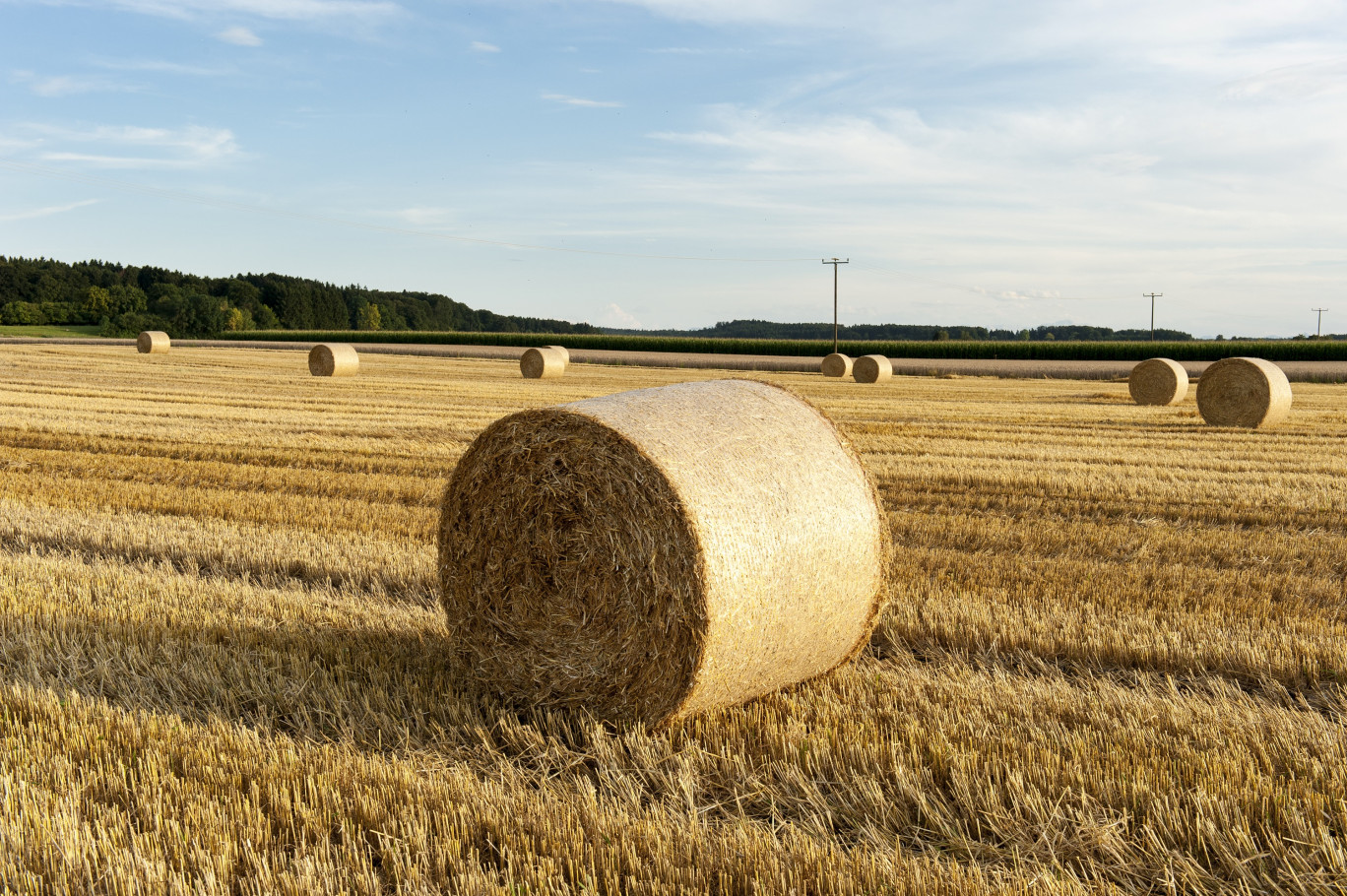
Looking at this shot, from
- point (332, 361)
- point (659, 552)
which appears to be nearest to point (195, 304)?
point (332, 361)

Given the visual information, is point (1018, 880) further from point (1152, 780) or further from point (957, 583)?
point (957, 583)

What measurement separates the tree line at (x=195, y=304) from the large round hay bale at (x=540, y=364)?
211 ft

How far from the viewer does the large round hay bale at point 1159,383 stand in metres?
24.5

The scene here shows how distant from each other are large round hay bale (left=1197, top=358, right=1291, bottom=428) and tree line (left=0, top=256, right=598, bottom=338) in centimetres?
8408

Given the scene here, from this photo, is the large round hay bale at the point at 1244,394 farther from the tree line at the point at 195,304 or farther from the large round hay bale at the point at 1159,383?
the tree line at the point at 195,304

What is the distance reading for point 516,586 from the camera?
516 centimetres

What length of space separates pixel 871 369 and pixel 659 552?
1342 inches

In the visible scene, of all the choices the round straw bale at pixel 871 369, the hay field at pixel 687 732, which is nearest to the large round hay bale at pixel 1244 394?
the hay field at pixel 687 732

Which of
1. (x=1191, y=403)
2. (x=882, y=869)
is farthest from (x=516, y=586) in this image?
(x=1191, y=403)

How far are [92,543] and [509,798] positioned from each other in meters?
5.85

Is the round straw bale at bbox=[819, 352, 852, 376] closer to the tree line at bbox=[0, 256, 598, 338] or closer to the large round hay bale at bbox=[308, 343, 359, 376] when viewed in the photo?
the large round hay bale at bbox=[308, 343, 359, 376]

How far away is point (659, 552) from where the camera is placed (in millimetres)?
4645

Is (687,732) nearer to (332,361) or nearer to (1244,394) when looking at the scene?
(1244,394)

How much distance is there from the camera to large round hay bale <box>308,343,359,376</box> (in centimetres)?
3288
